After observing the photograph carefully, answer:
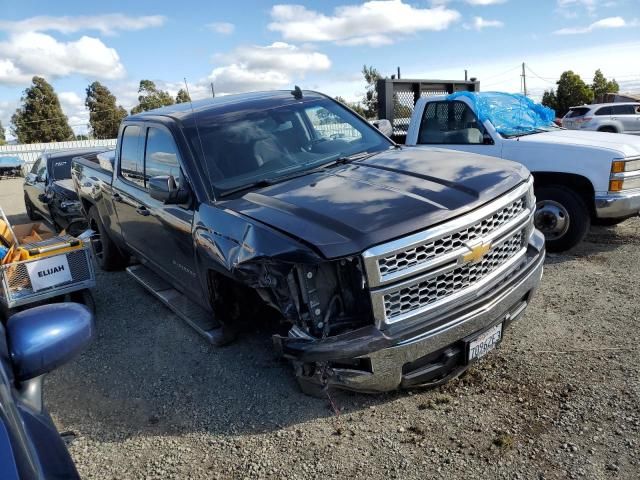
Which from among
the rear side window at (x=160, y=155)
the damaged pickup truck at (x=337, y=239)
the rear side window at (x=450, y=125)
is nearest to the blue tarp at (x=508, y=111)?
the rear side window at (x=450, y=125)

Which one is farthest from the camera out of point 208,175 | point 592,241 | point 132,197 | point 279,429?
point 592,241

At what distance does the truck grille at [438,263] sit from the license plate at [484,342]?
0.96ft

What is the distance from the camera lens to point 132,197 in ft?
15.8

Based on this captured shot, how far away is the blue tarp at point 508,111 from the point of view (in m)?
6.23

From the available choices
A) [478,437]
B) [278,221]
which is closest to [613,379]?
[478,437]

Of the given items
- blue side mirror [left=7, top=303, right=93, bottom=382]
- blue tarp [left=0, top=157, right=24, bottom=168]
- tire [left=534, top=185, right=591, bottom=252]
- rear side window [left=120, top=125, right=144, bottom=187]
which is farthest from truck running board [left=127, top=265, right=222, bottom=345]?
blue tarp [left=0, top=157, right=24, bottom=168]

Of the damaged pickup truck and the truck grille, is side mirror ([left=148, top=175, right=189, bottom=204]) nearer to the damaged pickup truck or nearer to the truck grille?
the damaged pickup truck

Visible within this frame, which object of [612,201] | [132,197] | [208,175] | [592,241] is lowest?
[592,241]

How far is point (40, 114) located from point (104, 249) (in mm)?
40818

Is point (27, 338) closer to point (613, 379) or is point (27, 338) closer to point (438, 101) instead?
point (613, 379)

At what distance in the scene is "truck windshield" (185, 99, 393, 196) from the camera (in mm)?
3695

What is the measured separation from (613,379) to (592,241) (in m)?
3.50

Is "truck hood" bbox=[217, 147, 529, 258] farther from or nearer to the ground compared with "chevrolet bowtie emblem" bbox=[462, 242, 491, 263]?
farther from the ground

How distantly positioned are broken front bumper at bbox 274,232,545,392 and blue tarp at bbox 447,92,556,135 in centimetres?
376
